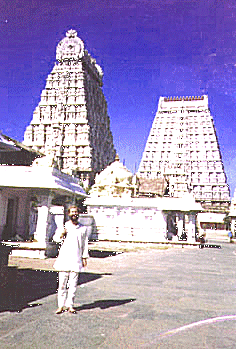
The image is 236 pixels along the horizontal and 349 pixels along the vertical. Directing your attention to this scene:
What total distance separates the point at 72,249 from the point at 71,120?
5064 cm

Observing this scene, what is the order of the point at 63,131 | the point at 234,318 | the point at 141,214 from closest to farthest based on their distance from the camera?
the point at 234,318, the point at 141,214, the point at 63,131

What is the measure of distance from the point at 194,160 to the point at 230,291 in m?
60.9

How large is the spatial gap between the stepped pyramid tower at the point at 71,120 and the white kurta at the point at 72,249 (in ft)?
143

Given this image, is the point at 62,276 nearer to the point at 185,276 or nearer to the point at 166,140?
the point at 185,276

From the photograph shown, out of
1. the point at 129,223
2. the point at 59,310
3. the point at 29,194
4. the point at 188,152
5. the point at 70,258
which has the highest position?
the point at 188,152

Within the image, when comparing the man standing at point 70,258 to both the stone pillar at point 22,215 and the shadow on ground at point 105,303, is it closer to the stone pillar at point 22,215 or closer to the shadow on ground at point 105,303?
the shadow on ground at point 105,303

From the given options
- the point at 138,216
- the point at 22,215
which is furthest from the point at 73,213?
the point at 138,216

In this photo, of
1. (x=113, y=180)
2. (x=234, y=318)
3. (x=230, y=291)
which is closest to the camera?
(x=234, y=318)

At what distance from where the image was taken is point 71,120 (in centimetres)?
5500

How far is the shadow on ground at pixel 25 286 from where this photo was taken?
616 centimetres

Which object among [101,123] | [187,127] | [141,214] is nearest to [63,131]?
[101,123]

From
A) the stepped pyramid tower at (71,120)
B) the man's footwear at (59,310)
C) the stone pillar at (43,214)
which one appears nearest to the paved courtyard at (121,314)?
the man's footwear at (59,310)

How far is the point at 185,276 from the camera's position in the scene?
405 inches

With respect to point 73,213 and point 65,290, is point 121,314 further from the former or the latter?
point 73,213
